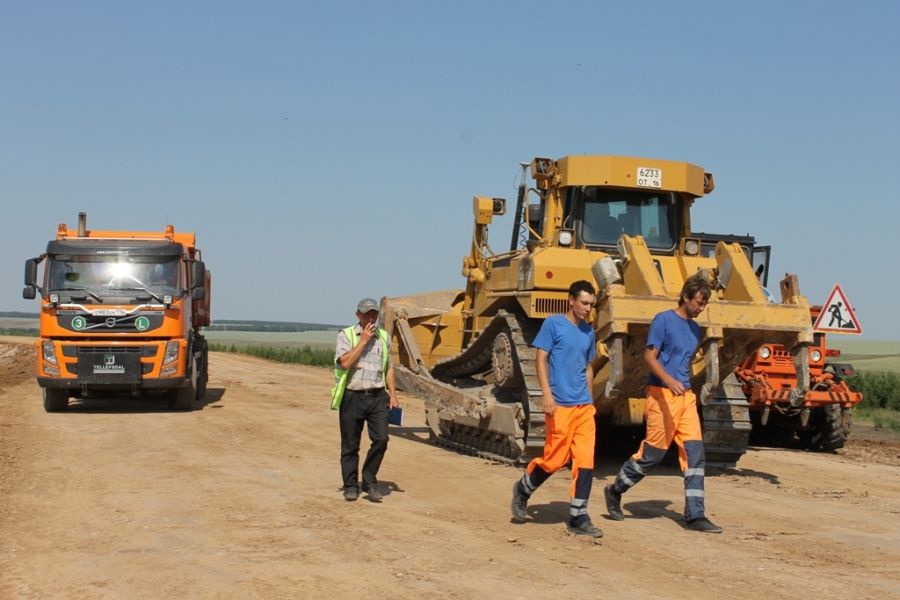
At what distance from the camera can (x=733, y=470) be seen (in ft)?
40.5

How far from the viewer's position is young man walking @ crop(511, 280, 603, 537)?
8172 mm

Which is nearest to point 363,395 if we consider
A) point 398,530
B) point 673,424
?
point 398,530

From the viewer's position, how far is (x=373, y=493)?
9484 mm

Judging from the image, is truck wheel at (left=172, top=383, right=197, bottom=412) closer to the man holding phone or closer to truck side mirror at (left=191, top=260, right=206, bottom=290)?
truck side mirror at (left=191, top=260, right=206, bottom=290)

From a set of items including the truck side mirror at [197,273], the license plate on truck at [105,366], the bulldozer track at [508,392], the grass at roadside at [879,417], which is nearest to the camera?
the bulldozer track at [508,392]

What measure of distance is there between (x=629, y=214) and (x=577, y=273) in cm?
157

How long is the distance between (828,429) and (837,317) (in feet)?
5.41

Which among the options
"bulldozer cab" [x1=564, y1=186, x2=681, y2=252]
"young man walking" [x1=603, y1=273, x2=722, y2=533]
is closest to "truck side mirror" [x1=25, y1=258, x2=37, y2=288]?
"bulldozer cab" [x1=564, y1=186, x2=681, y2=252]

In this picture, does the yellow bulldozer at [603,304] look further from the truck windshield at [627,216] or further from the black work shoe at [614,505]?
the black work shoe at [614,505]

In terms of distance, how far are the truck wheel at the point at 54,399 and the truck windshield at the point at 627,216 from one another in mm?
10321

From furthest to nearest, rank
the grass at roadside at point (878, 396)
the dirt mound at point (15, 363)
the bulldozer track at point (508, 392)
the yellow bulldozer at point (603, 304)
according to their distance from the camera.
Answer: the dirt mound at point (15, 363), the grass at roadside at point (878, 396), the bulldozer track at point (508, 392), the yellow bulldozer at point (603, 304)

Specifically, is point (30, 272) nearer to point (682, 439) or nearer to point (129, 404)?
point (129, 404)

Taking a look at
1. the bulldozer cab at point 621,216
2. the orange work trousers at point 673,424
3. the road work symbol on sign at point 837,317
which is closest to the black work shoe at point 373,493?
the orange work trousers at point 673,424

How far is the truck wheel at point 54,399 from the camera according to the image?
18625mm
